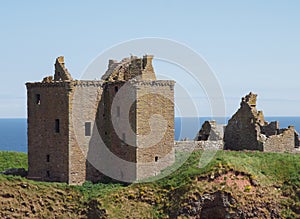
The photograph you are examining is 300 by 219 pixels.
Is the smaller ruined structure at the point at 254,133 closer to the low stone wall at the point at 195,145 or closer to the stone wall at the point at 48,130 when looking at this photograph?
the low stone wall at the point at 195,145

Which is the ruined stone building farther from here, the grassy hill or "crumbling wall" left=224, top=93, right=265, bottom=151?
"crumbling wall" left=224, top=93, right=265, bottom=151

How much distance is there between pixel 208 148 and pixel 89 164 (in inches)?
395

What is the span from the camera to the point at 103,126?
162 ft

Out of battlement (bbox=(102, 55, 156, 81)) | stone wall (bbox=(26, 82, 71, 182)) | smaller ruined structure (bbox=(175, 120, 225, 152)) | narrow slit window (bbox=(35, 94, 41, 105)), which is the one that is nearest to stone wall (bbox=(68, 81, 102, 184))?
stone wall (bbox=(26, 82, 71, 182))

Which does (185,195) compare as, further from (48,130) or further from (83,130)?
(48,130)

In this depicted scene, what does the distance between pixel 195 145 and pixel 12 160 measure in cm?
1880

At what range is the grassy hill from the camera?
4388 centimetres

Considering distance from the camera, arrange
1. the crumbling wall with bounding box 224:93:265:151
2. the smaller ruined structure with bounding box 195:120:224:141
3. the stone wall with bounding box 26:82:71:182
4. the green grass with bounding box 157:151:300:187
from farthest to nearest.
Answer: the smaller ruined structure with bounding box 195:120:224:141
the crumbling wall with bounding box 224:93:265:151
the stone wall with bounding box 26:82:71:182
the green grass with bounding box 157:151:300:187

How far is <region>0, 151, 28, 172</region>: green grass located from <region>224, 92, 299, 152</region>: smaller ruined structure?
62.7 feet

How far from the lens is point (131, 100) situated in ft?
155

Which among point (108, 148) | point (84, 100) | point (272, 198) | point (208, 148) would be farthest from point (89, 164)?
point (272, 198)

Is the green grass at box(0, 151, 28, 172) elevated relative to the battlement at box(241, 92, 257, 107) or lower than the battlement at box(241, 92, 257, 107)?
lower

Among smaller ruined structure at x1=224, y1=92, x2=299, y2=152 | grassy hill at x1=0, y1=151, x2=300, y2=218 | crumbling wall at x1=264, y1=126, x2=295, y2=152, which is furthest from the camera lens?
smaller ruined structure at x1=224, y1=92, x2=299, y2=152

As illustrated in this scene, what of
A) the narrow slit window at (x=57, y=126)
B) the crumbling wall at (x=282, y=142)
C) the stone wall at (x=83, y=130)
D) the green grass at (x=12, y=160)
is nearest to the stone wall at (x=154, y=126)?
the stone wall at (x=83, y=130)
